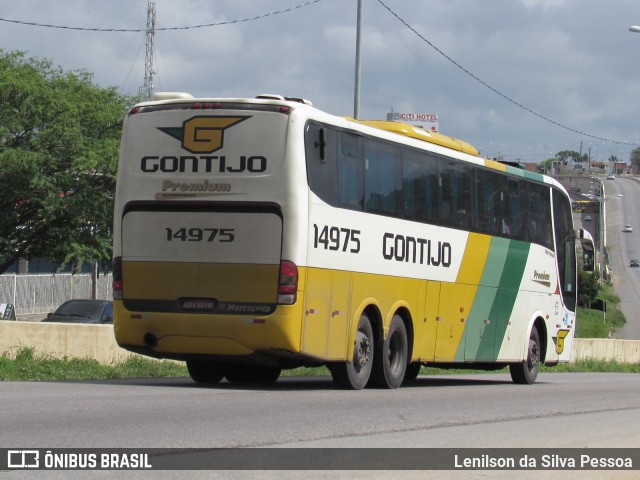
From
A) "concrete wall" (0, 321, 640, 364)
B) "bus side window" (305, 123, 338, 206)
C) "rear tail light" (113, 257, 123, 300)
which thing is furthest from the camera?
"concrete wall" (0, 321, 640, 364)

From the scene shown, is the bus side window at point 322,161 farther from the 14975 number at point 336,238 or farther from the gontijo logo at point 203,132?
the gontijo logo at point 203,132

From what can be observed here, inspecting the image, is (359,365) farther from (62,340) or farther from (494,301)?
(62,340)

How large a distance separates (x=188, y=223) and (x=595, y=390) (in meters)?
9.07

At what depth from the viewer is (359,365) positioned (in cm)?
1719

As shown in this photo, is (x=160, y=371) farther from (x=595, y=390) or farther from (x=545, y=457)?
(x=545, y=457)

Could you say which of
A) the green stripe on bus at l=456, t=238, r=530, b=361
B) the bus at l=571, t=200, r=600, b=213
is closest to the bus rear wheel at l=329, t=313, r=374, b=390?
the green stripe on bus at l=456, t=238, r=530, b=361

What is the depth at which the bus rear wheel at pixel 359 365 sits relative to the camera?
16.9 metres

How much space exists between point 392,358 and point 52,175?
67.9 feet

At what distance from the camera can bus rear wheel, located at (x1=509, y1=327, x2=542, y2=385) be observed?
23844 millimetres

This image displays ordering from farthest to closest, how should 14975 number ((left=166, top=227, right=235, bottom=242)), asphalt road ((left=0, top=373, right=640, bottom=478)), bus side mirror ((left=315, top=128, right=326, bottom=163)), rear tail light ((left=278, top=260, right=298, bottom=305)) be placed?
bus side mirror ((left=315, top=128, right=326, bottom=163)) < 14975 number ((left=166, top=227, right=235, bottom=242)) < rear tail light ((left=278, top=260, right=298, bottom=305)) < asphalt road ((left=0, top=373, right=640, bottom=478))

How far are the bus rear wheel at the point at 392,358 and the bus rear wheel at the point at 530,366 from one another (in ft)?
19.1

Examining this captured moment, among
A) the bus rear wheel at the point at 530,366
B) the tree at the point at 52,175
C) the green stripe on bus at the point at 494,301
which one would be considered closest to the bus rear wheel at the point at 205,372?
the green stripe on bus at the point at 494,301

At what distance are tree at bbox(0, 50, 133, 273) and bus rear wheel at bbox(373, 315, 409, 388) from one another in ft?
63.9

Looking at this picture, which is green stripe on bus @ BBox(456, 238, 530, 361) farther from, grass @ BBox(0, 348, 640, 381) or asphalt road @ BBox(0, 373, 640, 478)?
asphalt road @ BBox(0, 373, 640, 478)
